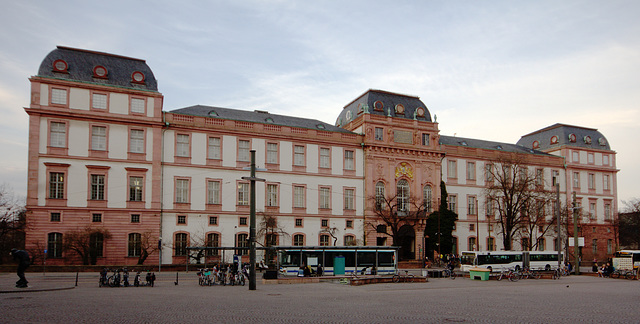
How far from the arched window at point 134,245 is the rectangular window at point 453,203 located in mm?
38583

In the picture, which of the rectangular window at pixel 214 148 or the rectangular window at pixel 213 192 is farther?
the rectangular window at pixel 214 148

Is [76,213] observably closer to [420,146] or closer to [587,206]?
[420,146]

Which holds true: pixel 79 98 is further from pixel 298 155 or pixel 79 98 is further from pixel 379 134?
pixel 379 134

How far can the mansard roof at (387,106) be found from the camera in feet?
222

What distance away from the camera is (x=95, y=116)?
51.1 meters

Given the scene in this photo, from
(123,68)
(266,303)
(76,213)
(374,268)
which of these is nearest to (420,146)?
(374,268)

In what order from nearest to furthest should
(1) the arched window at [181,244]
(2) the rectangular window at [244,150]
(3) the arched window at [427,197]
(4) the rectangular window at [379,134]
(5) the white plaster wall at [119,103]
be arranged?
(5) the white plaster wall at [119,103]
(1) the arched window at [181,244]
(2) the rectangular window at [244,150]
(4) the rectangular window at [379,134]
(3) the arched window at [427,197]

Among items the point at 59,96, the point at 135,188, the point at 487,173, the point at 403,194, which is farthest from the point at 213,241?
the point at 487,173

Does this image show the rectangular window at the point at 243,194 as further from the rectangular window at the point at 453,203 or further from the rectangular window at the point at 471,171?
the rectangular window at the point at 471,171

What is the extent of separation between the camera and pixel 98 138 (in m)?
51.8

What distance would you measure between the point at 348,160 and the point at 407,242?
12.5 metres

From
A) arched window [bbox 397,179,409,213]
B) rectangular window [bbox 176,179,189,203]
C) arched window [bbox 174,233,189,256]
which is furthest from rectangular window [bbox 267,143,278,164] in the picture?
arched window [bbox 397,179,409,213]

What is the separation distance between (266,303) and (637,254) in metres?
52.0

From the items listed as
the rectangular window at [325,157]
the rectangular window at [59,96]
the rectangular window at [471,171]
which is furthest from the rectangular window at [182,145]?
the rectangular window at [471,171]
